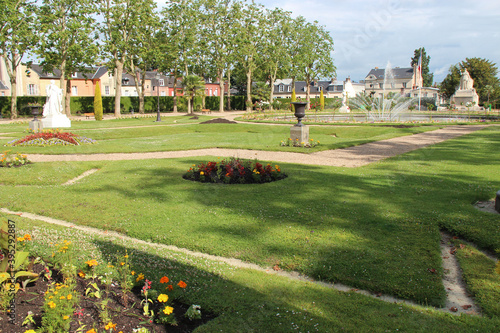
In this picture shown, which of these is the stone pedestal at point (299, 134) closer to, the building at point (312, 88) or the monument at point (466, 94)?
the monument at point (466, 94)

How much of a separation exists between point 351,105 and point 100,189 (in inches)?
2003

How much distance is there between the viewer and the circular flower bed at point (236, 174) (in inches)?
348

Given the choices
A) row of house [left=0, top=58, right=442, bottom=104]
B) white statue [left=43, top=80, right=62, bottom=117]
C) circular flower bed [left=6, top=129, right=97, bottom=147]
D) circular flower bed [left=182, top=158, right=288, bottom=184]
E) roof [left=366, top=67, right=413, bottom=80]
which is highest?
roof [left=366, top=67, right=413, bottom=80]

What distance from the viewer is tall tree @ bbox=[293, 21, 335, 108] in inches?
2281

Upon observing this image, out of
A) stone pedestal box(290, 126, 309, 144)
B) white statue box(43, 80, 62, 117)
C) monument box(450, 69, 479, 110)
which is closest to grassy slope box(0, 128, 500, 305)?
stone pedestal box(290, 126, 309, 144)

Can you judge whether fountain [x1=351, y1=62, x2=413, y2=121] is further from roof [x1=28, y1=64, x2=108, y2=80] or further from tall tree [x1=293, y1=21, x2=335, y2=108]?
roof [x1=28, y1=64, x2=108, y2=80]

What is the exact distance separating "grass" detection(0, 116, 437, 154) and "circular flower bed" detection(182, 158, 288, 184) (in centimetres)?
513

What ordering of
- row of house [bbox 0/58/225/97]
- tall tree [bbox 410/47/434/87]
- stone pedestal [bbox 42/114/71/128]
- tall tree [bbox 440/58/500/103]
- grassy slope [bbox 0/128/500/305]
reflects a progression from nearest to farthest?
grassy slope [bbox 0/128/500/305]
stone pedestal [bbox 42/114/71/128]
row of house [bbox 0/58/225/97]
tall tree [bbox 440/58/500/103]
tall tree [bbox 410/47/434/87]

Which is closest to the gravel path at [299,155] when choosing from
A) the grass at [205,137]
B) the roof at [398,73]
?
the grass at [205,137]

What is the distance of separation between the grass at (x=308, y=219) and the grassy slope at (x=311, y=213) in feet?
0.07

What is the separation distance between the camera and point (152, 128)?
23812 mm

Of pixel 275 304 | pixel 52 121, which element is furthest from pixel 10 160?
pixel 52 121

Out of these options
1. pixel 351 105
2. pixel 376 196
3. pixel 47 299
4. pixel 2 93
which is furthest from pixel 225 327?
pixel 2 93

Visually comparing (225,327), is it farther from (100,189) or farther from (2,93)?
(2,93)
